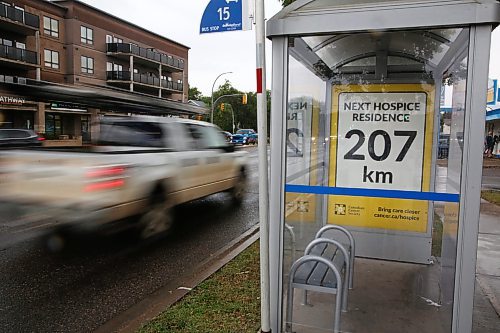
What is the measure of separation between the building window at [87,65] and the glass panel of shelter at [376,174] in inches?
1711

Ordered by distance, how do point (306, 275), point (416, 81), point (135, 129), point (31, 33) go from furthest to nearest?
point (31, 33) → point (135, 129) → point (416, 81) → point (306, 275)

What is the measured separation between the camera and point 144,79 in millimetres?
50250

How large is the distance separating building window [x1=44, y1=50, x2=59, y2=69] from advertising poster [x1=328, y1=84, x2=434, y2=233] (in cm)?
4190

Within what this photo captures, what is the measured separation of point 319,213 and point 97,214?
2875 mm

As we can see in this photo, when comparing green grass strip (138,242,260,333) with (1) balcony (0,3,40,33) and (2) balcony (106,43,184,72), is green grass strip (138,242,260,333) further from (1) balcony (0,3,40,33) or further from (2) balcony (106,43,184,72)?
(2) balcony (106,43,184,72)

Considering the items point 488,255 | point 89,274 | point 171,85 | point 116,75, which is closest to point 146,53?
point 116,75

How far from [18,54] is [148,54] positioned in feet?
56.8

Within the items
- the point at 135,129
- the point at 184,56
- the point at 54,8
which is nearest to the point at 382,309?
the point at 135,129

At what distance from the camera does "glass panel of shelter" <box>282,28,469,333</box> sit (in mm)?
3490

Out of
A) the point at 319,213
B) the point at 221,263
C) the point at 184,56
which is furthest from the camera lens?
the point at 184,56

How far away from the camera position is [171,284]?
4.83 meters

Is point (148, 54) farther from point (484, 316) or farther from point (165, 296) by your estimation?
point (484, 316)

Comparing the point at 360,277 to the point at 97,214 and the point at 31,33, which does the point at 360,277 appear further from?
the point at 31,33

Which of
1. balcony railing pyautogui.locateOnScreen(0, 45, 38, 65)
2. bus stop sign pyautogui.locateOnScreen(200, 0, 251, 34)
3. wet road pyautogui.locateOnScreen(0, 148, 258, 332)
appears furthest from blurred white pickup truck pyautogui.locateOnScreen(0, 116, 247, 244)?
balcony railing pyautogui.locateOnScreen(0, 45, 38, 65)
